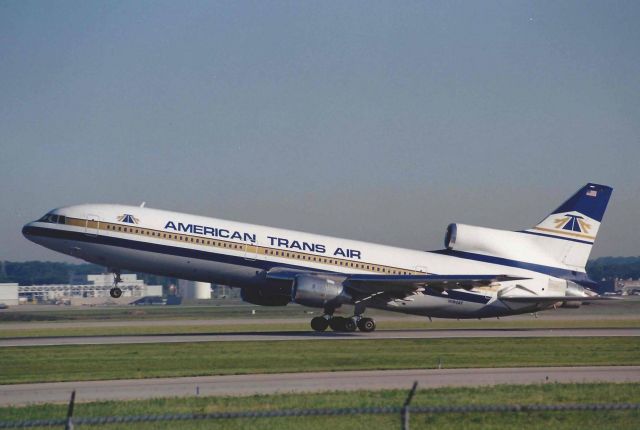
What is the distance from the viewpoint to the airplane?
1866 inches

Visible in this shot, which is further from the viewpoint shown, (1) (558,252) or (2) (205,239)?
(1) (558,252)

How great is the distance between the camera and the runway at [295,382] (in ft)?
78.8

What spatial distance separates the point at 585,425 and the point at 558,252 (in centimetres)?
3744

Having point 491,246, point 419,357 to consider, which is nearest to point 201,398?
point 419,357

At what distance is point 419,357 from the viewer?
113ft

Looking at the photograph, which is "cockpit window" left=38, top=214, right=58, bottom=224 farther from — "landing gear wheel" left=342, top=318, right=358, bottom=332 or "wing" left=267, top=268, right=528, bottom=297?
"landing gear wheel" left=342, top=318, right=358, bottom=332

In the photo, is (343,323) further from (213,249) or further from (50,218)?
(50,218)

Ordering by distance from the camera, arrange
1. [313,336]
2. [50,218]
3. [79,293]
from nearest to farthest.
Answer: [313,336] < [50,218] < [79,293]

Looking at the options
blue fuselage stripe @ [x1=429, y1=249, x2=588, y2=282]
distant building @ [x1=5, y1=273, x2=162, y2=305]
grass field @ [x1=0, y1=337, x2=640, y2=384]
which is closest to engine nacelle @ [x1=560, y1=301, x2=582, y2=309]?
blue fuselage stripe @ [x1=429, y1=249, x2=588, y2=282]

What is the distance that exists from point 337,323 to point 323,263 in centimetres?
349

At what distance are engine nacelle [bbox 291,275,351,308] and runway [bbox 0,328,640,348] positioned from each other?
70.6 inches

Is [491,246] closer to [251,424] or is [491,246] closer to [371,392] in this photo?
[371,392]

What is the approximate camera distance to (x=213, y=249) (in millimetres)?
47781

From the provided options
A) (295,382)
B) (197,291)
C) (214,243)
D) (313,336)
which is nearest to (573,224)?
(313,336)
